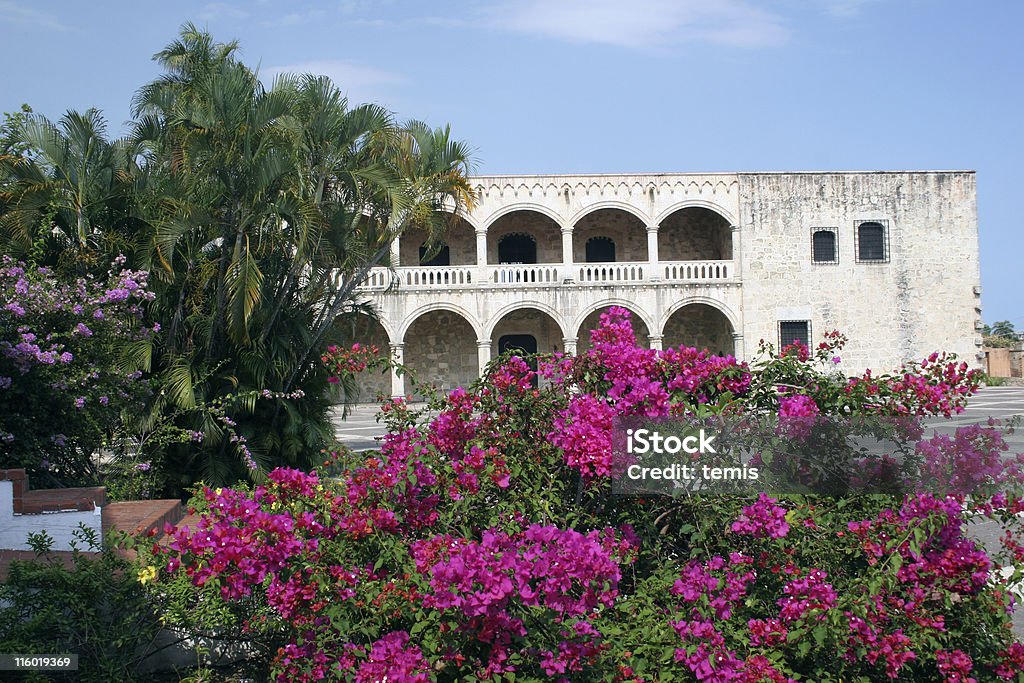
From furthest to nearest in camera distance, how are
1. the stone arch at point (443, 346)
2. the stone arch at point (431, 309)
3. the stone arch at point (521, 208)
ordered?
the stone arch at point (443, 346) < the stone arch at point (521, 208) < the stone arch at point (431, 309)

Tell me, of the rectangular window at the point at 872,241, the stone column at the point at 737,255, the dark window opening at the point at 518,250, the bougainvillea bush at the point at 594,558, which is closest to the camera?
the bougainvillea bush at the point at 594,558

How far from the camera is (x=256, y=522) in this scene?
2963 mm

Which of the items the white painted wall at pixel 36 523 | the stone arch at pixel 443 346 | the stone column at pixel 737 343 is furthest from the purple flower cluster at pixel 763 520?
the stone arch at pixel 443 346

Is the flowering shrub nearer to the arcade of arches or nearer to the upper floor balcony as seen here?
the upper floor balcony

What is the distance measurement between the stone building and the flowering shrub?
16.6 metres

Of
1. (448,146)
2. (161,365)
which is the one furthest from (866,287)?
(161,365)

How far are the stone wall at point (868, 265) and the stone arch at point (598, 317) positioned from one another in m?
2.83

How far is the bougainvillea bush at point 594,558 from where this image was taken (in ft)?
9.55

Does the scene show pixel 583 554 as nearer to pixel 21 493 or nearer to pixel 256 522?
pixel 256 522

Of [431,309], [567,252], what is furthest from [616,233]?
[431,309]

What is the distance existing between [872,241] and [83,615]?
969 inches

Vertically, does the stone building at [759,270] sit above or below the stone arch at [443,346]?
above

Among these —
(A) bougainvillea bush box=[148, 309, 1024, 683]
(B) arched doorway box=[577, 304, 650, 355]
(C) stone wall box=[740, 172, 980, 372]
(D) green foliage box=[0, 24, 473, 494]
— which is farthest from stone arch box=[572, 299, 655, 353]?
(A) bougainvillea bush box=[148, 309, 1024, 683]

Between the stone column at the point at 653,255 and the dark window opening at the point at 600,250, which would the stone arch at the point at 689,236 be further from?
the stone column at the point at 653,255
